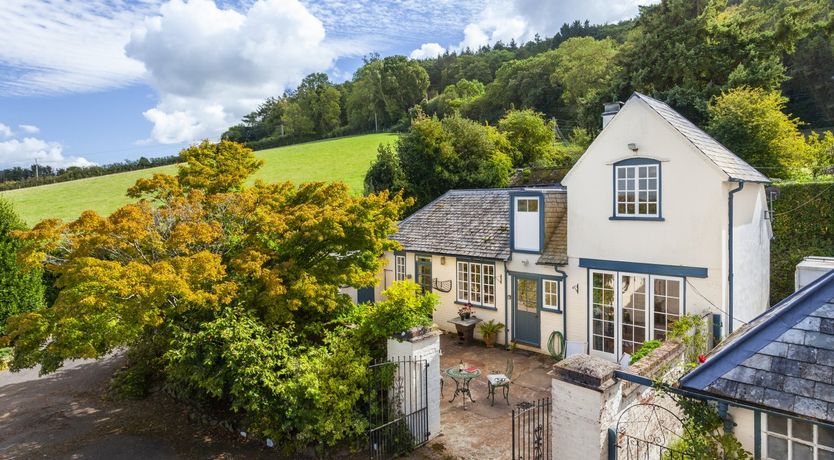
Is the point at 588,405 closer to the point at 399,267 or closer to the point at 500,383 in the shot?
the point at 500,383

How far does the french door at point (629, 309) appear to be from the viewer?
1190 cm

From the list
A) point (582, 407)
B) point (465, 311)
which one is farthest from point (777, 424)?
point (465, 311)

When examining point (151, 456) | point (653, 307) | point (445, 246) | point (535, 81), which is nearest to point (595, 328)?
point (653, 307)

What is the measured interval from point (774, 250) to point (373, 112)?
59637 mm

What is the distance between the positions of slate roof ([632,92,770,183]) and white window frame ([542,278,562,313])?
514 cm

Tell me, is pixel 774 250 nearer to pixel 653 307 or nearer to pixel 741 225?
pixel 741 225

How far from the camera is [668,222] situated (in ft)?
38.5

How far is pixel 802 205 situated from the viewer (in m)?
16.6

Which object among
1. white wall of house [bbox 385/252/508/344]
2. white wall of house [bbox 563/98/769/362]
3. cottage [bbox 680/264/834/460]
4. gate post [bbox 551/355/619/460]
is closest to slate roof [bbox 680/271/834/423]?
cottage [bbox 680/264/834/460]

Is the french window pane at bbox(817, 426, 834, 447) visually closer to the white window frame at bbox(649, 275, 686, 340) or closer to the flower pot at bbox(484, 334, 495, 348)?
the white window frame at bbox(649, 275, 686, 340)

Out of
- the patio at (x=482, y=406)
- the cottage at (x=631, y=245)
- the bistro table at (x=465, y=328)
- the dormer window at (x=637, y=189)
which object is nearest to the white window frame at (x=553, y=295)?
the cottage at (x=631, y=245)

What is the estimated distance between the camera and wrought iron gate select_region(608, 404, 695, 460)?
6.43 meters

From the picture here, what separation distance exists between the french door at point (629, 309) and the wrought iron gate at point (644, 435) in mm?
4346

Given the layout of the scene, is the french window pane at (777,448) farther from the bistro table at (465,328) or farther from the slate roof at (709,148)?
the bistro table at (465,328)
